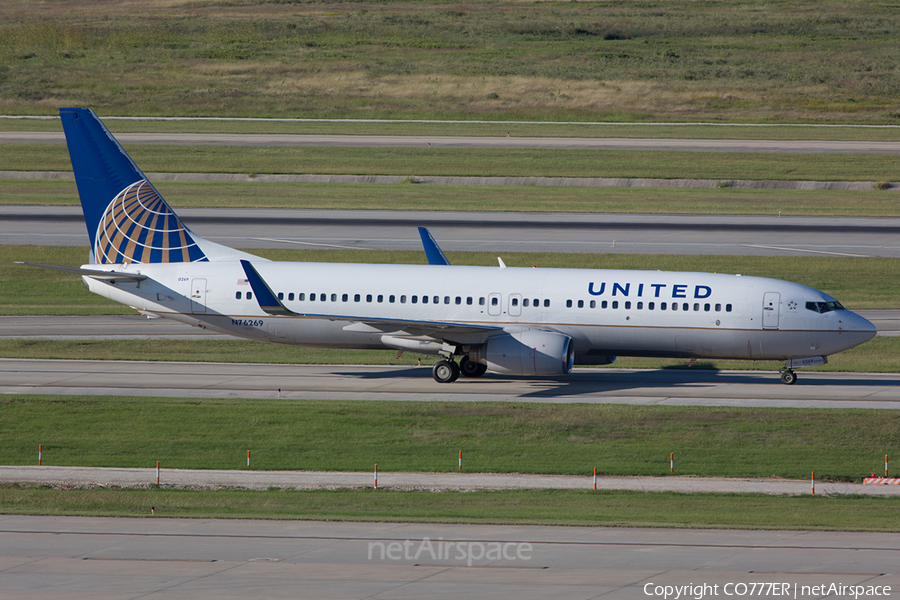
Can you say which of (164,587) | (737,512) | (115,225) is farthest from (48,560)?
(115,225)

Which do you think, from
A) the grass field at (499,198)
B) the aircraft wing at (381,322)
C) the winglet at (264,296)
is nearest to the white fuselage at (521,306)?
the aircraft wing at (381,322)

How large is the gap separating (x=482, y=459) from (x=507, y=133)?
75.2 metres

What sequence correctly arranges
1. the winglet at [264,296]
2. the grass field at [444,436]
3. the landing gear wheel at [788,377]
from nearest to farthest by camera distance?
the grass field at [444,436]
the winglet at [264,296]
the landing gear wheel at [788,377]

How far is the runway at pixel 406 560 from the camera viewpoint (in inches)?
715

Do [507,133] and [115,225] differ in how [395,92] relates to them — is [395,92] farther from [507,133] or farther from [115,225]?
[115,225]

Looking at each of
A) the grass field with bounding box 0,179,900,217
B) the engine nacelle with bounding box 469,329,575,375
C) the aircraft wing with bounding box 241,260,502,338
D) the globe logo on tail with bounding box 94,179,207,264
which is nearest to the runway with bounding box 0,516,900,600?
the engine nacelle with bounding box 469,329,575,375

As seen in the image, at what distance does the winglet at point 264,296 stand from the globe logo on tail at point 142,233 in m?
4.77

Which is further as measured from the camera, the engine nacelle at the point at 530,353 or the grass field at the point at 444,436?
the engine nacelle at the point at 530,353

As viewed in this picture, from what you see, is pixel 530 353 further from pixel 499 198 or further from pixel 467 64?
pixel 467 64

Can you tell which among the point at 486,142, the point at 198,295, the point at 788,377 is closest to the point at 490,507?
the point at 788,377

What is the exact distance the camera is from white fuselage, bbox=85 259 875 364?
124ft


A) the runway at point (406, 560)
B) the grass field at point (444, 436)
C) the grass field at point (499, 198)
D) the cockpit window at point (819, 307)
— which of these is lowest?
the runway at point (406, 560)

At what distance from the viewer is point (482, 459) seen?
2973cm

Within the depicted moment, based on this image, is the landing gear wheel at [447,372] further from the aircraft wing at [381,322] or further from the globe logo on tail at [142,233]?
the globe logo on tail at [142,233]
